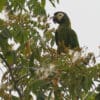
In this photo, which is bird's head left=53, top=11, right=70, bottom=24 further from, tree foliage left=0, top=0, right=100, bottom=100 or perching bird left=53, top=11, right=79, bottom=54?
tree foliage left=0, top=0, right=100, bottom=100

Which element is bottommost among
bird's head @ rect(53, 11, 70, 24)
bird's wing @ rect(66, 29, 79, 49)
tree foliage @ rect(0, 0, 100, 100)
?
tree foliage @ rect(0, 0, 100, 100)

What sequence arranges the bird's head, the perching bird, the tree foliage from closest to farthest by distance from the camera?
the tree foliage → the perching bird → the bird's head

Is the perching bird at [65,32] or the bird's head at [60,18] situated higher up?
the bird's head at [60,18]

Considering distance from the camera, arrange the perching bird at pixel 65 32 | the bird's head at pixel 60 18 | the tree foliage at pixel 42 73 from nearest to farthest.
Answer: the tree foliage at pixel 42 73 < the perching bird at pixel 65 32 < the bird's head at pixel 60 18

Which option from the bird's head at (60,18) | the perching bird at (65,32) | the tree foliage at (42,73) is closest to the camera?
the tree foliage at (42,73)

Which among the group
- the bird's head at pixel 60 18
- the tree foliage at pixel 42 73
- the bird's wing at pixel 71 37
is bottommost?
the tree foliage at pixel 42 73

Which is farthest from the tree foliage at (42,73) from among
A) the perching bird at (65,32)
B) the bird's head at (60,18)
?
the bird's head at (60,18)

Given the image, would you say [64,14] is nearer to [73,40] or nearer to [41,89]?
[73,40]

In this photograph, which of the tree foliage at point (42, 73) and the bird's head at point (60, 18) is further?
the bird's head at point (60, 18)

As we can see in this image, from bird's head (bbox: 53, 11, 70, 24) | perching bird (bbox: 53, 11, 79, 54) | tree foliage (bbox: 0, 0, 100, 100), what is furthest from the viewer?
bird's head (bbox: 53, 11, 70, 24)

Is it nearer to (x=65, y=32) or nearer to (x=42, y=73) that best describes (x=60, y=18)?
(x=65, y=32)

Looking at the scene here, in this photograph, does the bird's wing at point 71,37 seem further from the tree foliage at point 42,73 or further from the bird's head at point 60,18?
the tree foliage at point 42,73

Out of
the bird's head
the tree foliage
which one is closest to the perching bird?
the bird's head

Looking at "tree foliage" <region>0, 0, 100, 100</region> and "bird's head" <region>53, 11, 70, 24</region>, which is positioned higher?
"bird's head" <region>53, 11, 70, 24</region>
